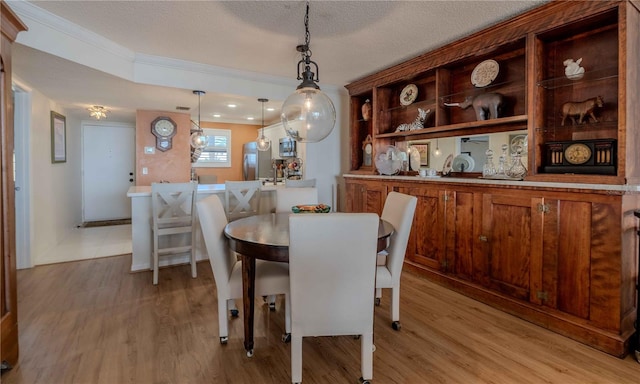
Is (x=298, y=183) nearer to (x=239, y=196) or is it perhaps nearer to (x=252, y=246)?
(x=239, y=196)

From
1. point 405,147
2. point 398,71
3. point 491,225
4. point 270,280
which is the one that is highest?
point 398,71

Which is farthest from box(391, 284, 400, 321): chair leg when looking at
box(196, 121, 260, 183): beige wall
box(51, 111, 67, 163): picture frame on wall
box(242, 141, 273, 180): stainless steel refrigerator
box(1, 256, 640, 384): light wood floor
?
box(196, 121, 260, 183): beige wall

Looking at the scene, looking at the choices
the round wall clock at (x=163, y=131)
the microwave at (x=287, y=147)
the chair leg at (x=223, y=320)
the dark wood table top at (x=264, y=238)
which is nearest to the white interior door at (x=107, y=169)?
the round wall clock at (x=163, y=131)

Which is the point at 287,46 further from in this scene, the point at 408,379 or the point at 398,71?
the point at 408,379

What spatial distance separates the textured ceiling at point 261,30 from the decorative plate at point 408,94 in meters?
0.40

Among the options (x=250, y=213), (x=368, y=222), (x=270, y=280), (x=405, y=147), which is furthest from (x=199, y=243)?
(x=368, y=222)

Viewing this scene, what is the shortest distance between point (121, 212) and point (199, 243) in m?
3.90

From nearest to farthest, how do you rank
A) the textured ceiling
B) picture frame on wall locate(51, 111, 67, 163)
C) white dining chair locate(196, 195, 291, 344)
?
white dining chair locate(196, 195, 291, 344) → the textured ceiling → picture frame on wall locate(51, 111, 67, 163)

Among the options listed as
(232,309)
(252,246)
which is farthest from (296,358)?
(232,309)

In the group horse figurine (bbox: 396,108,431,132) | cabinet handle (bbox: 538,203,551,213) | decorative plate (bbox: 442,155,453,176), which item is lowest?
cabinet handle (bbox: 538,203,551,213)

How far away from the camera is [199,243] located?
4.14 meters

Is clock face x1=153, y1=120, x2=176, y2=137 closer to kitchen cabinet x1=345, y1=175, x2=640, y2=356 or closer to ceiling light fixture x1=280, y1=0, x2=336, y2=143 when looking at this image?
ceiling light fixture x1=280, y1=0, x2=336, y2=143

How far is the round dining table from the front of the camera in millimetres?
1805

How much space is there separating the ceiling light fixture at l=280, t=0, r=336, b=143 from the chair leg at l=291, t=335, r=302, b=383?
56.8 inches
